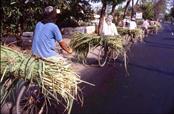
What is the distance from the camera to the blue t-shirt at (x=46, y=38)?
7234mm

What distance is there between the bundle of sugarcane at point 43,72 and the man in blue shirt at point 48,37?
1136mm

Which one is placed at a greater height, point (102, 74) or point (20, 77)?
point (20, 77)

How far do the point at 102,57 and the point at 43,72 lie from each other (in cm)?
842

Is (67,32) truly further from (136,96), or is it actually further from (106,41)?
(136,96)

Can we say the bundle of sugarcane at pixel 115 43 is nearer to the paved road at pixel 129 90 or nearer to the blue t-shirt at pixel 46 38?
the paved road at pixel 129 90

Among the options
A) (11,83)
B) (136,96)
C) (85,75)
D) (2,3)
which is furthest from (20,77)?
(2,3)

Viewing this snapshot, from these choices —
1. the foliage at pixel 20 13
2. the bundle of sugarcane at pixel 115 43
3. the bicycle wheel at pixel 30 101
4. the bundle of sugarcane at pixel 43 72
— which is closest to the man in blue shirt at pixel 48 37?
the bicycle wheel at pixel 30 101

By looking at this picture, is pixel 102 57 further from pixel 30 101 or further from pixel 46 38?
pixel 30 101

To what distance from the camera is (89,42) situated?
13219 mm

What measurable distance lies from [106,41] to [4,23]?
4.60 metres

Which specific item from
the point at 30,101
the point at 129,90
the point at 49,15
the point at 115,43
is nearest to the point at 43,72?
the point at 30,101

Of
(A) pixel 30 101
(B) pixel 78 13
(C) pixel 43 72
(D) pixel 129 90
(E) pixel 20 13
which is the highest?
(E) pixel 20 13

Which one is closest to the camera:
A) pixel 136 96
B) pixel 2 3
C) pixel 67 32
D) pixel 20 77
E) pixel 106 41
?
pixel 20 77

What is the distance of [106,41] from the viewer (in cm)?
1315
